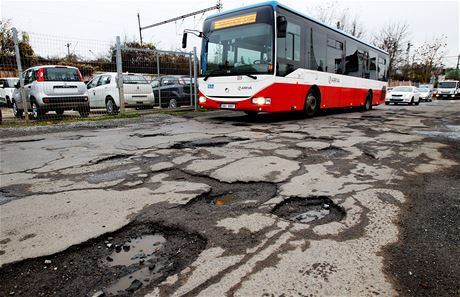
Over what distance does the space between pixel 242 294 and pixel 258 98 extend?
23.2ft

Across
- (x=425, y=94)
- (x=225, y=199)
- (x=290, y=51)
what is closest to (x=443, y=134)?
(x=290, y=51)

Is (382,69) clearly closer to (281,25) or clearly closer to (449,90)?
(281,25)

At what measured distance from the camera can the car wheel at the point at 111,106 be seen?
11539mm

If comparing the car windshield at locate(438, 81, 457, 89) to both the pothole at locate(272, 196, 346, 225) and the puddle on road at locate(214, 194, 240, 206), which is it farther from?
the puddle on road at locate(214, 194, 240, 206)

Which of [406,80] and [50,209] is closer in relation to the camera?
[50,209]

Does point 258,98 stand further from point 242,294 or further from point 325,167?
point 242,294

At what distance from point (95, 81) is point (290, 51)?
799cm

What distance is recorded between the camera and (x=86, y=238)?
221 cm

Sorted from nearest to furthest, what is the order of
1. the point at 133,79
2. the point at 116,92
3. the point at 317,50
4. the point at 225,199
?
the point at 225,199 → the point at 317,50 → the point at 116,92 → the point at 133,79

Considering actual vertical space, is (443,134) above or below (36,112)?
below

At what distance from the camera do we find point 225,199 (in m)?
3.02

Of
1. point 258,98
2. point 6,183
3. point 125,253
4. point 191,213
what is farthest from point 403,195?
point 258,98

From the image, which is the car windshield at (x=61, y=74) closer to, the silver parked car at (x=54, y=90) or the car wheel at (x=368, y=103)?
the silver parked car at (x=54, y=90)

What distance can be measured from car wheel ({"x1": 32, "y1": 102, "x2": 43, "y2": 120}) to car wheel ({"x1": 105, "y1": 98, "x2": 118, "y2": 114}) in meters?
2.49
